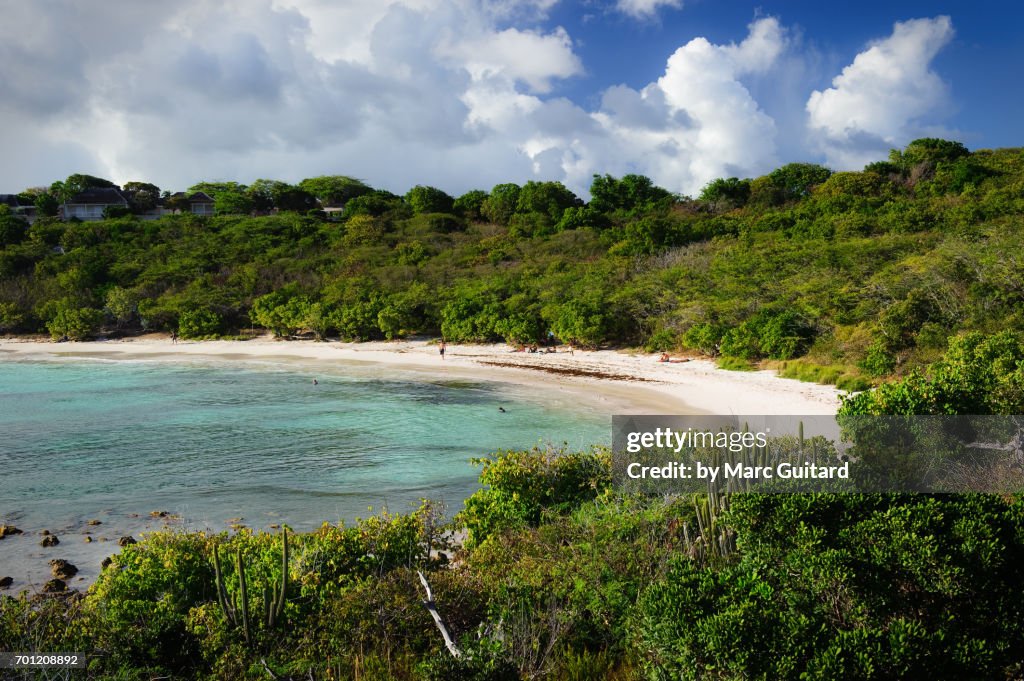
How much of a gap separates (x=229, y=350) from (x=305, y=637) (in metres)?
35.3

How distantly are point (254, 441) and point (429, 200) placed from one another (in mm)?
54016

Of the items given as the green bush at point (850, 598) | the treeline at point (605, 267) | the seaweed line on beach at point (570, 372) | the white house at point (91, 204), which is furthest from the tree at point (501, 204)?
the green bush at point (850, 598)

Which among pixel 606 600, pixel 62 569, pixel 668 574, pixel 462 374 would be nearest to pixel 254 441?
pixel 62 569

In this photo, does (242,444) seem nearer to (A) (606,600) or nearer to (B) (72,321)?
(A) (606,600)

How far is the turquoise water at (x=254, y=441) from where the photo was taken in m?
12.9

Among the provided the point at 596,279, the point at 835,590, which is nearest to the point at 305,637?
the point at 835,590

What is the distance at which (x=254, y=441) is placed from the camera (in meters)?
18.2

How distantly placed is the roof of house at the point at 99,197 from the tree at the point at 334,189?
19.4 meters

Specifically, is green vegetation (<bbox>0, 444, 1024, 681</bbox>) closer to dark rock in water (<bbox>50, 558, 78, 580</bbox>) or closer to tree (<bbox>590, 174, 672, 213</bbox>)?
dark rock in water (<bbox>50, 558, 78, 580</bbox>)

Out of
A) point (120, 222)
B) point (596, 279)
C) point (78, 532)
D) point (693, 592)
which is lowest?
point (78, 532)

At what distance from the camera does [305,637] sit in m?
5.62

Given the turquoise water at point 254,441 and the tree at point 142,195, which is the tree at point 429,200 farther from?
the turquoise water at point 254,441

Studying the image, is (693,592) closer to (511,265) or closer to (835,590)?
(835,590)

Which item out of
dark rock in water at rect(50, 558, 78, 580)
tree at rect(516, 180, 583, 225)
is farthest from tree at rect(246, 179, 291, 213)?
dark rock in water at rect(50, 558, 78, 580)
